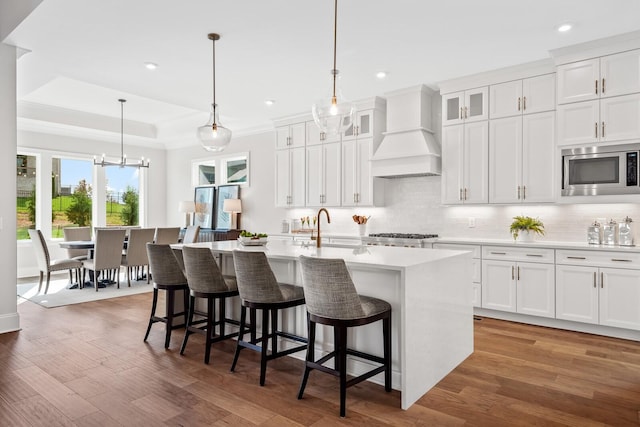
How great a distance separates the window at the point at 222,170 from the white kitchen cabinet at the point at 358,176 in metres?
2.58

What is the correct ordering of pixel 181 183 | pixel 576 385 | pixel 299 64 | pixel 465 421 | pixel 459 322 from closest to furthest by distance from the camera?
pixel 465 421
pixel 576 385
pixel 459 322
pixel 299 64
pixel 181 183

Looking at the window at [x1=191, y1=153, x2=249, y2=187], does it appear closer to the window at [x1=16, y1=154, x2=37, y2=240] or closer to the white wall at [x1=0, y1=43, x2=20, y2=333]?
the window at [x1=16, y1=154, x2=37, y2=240]

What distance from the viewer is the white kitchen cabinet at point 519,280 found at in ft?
14.1

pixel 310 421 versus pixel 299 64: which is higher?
pixel 299 64

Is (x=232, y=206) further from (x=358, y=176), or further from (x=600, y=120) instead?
(x=600, y=120)

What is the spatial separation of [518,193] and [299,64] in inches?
113

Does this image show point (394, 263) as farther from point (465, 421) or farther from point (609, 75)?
point (609, 75)

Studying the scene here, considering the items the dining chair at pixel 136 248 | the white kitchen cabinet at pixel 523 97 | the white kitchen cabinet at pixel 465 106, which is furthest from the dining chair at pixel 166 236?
the white kitchen cabinet at pixel 523 97

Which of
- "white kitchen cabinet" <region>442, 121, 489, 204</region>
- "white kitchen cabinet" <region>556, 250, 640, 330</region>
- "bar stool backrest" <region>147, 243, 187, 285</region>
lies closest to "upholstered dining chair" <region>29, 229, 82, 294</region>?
"bar stool backrest" <region>147, 243, 187, 285</region>

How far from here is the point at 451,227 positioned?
217 inches

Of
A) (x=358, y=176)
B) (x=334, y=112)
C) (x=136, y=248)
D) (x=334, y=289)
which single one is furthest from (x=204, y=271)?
(x=136, y=248)

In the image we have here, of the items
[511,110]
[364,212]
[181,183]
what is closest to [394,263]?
[511,110]

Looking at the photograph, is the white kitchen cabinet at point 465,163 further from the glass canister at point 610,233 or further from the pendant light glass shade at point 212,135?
the pendant light glass shade at point 212,135

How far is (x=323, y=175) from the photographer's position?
6.51m
